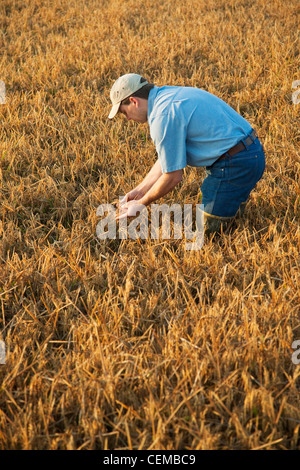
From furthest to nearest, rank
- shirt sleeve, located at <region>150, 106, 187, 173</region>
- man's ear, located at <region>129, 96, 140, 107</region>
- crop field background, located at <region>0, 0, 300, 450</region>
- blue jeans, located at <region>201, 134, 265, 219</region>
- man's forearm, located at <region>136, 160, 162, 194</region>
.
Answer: man's forearm, located at <region>136, 160, 162, 194</region>
blue jeans, located at <region>201, 134, 265, 219</region>
man's ear, located at <region>129, 96, 140, 107</region>
shirt sleeve, located at <region>150, 106, 187, 173</region>
crop field background, located at <region>0, 0, 300, 450</region>

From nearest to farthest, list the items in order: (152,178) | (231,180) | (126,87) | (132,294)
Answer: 1. (132,294)
2. (126,87)
3. (231,180)
4. (152,178)

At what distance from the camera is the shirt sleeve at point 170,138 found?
2.64m

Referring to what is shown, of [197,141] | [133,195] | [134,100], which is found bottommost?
[133,195]

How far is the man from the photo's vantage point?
8.78 ft

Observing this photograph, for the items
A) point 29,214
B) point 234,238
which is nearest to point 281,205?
point 234,238

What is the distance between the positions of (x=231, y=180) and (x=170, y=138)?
532 millimetres

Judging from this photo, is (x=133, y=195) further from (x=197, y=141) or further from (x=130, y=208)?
A: (x=197, y=141)

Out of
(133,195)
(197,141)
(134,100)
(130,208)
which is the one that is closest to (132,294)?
(130,208)

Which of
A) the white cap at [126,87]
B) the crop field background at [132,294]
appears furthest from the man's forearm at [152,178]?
the white cap at [126,87]

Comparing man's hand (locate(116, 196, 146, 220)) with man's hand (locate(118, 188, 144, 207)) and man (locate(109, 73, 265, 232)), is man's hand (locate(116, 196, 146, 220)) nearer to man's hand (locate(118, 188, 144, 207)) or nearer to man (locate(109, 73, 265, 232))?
man (locate(109, 73, 265, 232))

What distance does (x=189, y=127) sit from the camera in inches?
109

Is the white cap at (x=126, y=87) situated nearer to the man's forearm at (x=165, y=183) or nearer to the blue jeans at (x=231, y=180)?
the man's forearm at (x=165, y=183)

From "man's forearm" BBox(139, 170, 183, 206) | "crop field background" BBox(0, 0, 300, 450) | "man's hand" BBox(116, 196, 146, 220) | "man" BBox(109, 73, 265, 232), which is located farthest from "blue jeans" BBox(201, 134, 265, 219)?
"man's hand" BBox(116, 196, 146, 220)
